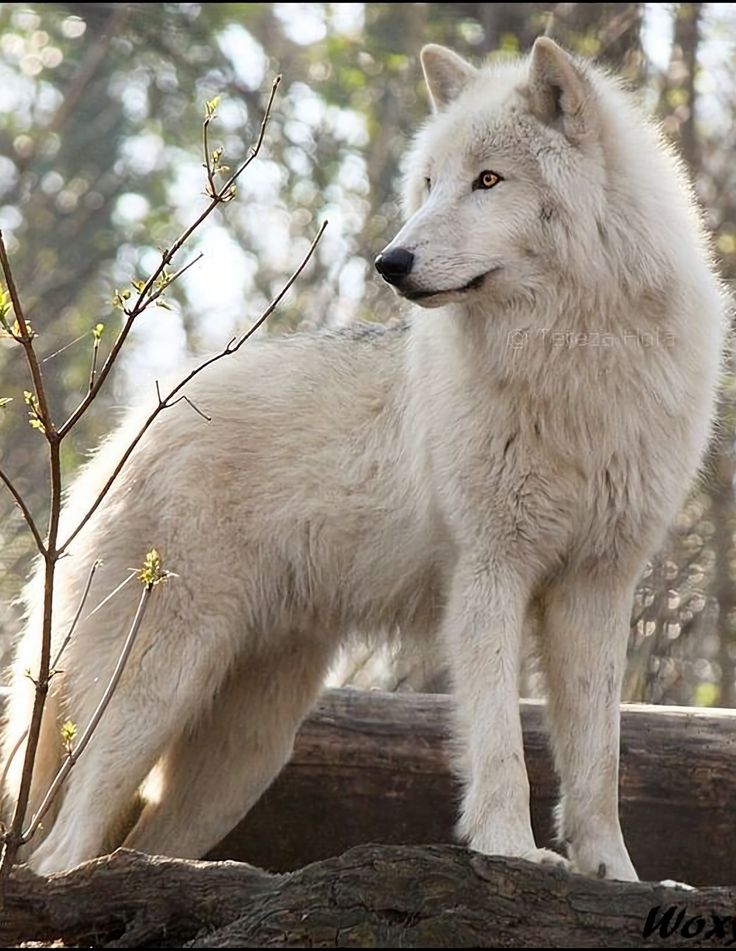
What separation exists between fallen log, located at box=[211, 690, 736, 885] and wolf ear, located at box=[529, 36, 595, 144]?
224 centimetres

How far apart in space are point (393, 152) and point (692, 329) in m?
8.25

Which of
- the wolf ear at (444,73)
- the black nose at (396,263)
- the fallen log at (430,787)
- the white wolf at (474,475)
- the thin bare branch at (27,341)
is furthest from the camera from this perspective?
the fallen log at (430,787)

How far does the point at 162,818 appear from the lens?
17.7 feet

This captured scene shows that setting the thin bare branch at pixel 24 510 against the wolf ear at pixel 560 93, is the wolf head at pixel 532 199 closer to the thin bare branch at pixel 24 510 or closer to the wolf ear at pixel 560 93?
the wolf ear at pixel 560 93

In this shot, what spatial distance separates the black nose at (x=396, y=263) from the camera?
4.18 metres

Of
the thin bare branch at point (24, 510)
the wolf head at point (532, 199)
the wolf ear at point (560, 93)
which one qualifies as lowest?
the thin bare branch at point (24, 510)

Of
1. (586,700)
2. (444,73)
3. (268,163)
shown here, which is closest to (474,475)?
(586,700)

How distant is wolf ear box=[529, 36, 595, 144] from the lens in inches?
173

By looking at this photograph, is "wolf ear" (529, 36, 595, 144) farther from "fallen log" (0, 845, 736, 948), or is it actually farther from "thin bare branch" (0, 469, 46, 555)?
"fallen log" (0, 845, 736, 948)

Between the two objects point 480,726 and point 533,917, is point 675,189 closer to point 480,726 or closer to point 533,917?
point 480,726

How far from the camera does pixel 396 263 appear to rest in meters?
4.18

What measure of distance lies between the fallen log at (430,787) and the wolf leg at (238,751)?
255 mm

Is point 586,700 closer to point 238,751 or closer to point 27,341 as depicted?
point 238,751

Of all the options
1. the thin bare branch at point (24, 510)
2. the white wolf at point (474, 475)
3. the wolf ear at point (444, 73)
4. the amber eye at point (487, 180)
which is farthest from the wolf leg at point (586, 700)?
the thin bare branch at point (24, 510)
